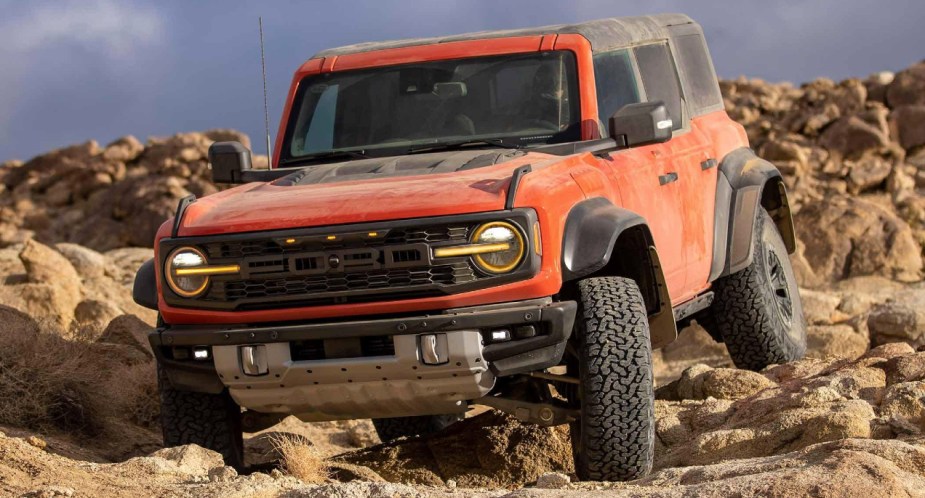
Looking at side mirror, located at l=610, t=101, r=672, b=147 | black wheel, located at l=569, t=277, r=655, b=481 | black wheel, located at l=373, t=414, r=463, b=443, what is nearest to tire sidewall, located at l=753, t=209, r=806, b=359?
black wheel, located at l=373, t=414, r=463, b=443

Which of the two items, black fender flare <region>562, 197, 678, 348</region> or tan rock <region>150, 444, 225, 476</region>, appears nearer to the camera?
black fender flare <region>562, 197, 678, 348</region>

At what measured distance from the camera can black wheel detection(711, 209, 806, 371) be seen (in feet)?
30.8

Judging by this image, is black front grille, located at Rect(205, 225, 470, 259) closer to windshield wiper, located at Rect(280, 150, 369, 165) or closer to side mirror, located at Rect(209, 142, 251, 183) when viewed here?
windshield wiper, located at Rect(280, 150, 369, 165)

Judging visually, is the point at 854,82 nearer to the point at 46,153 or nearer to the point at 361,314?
the point at 46,153

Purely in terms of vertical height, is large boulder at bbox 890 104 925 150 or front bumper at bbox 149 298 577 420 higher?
front bumper at bbox 149 298 577 420

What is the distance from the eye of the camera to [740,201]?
919 cm

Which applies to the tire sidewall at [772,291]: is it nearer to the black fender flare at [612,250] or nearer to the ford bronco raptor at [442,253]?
the ford bronco raptor at [442,253]

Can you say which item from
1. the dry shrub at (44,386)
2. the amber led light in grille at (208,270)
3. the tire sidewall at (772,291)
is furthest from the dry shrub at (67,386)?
the tire sidewall at (772,291)

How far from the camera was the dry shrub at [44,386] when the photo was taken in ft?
27.3

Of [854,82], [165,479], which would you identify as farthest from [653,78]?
[854,82]

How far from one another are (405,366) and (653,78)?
304 cm

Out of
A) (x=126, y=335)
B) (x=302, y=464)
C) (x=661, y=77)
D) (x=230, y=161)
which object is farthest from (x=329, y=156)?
(x=126, y=335)

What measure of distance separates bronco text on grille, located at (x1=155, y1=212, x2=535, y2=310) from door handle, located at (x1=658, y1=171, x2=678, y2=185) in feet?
5.87

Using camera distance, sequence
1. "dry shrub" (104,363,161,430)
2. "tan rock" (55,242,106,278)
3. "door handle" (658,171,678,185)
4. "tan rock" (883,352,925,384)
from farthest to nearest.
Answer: "tan rock" (55,242,106,278), "dry shrub" (104,363,161,430), "tan rock" (883,352,925,384), "door handle" (658,171,678,185)
